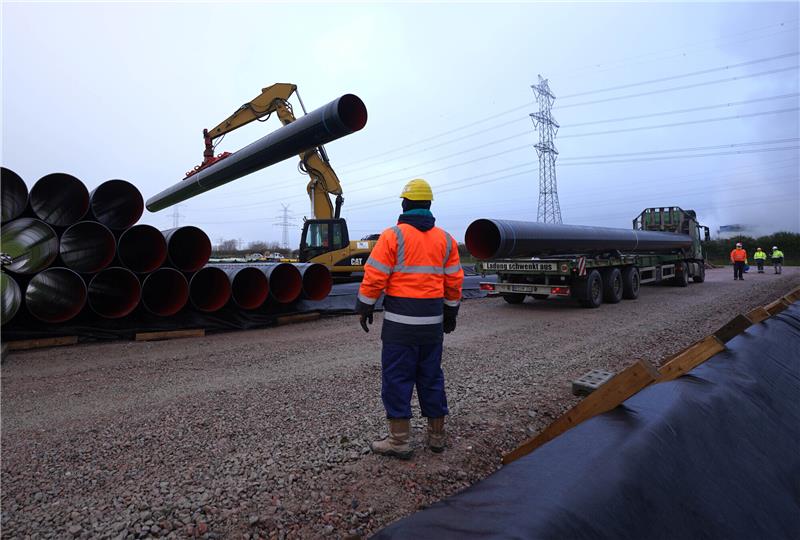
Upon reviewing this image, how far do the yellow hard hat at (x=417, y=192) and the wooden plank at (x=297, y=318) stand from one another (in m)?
6.10

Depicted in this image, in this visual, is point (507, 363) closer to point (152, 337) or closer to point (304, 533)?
point (304, 533)

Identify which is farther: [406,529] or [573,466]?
[573,466]

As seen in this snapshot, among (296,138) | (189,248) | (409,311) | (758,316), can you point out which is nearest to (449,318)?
(409,311)

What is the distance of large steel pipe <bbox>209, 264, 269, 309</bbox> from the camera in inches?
320

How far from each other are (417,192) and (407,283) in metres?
0.63

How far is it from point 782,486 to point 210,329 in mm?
7559

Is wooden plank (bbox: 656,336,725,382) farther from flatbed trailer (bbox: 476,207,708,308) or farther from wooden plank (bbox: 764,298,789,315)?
flatbed trailer (bbox: 476,207,708,308)

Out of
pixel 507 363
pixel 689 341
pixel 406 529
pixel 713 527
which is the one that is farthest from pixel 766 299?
pixel 406 529

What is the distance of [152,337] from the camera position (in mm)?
7035

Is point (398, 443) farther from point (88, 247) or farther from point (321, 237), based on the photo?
point (321, 237)

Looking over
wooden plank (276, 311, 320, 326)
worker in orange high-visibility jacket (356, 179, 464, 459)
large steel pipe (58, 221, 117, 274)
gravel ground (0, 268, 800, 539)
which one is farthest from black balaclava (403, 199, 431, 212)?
wooden plank (276, 311, 320, 326)

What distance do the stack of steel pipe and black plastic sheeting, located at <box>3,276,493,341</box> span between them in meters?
0.14

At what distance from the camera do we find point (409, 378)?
294 centimetres

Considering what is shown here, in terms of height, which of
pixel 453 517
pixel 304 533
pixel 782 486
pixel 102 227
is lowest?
pixel 304 533
